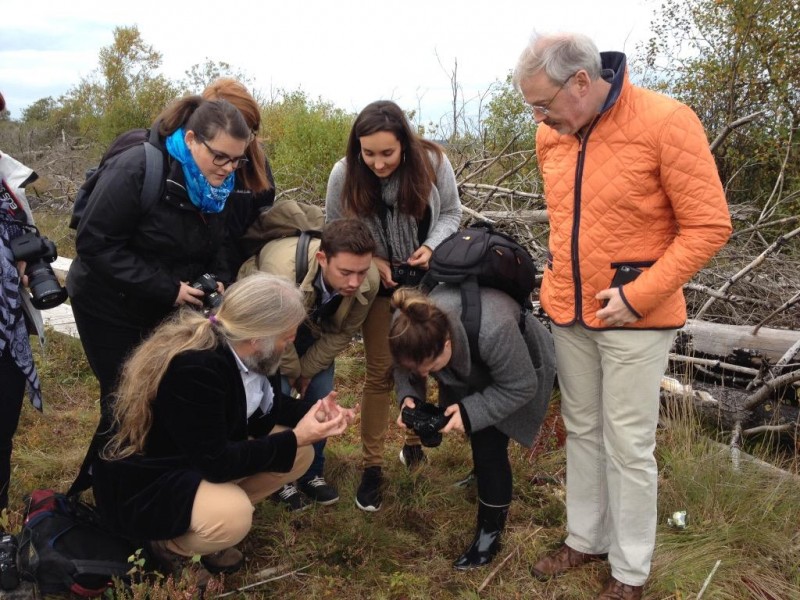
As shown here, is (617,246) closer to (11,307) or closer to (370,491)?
(370,491)

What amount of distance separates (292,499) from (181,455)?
0.88 meters

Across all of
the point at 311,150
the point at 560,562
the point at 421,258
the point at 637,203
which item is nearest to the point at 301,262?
the point at 421,258

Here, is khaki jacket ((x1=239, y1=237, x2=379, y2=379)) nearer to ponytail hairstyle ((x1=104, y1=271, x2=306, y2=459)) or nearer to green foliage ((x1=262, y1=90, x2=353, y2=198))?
ponytail hairstyle ((x1=104, y1=271, x2=306, y2=459))

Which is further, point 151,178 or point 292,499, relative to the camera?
point 292,499

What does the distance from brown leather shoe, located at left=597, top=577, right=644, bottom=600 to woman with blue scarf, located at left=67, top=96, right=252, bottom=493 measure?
74.9 inches

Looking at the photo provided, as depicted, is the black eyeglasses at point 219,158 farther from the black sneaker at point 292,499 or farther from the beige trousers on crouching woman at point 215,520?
the black sneaker at point 292,499

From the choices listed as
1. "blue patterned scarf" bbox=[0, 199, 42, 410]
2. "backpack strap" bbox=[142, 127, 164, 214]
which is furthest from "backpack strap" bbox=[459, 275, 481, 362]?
"blue patterned scarf" bbox=[0, 199, 42, 410]

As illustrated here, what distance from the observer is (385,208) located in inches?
123

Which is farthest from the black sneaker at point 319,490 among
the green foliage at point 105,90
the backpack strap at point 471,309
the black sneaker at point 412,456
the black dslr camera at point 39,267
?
the green foliage at point 105,90

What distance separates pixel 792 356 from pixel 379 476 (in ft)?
7.42

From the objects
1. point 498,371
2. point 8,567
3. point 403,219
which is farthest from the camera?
point 403,219

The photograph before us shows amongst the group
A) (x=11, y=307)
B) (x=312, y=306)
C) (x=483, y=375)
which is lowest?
(x=483, y=375)

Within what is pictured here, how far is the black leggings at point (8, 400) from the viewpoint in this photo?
2.67 meters

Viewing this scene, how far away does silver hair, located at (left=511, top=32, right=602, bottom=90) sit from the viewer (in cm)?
201
